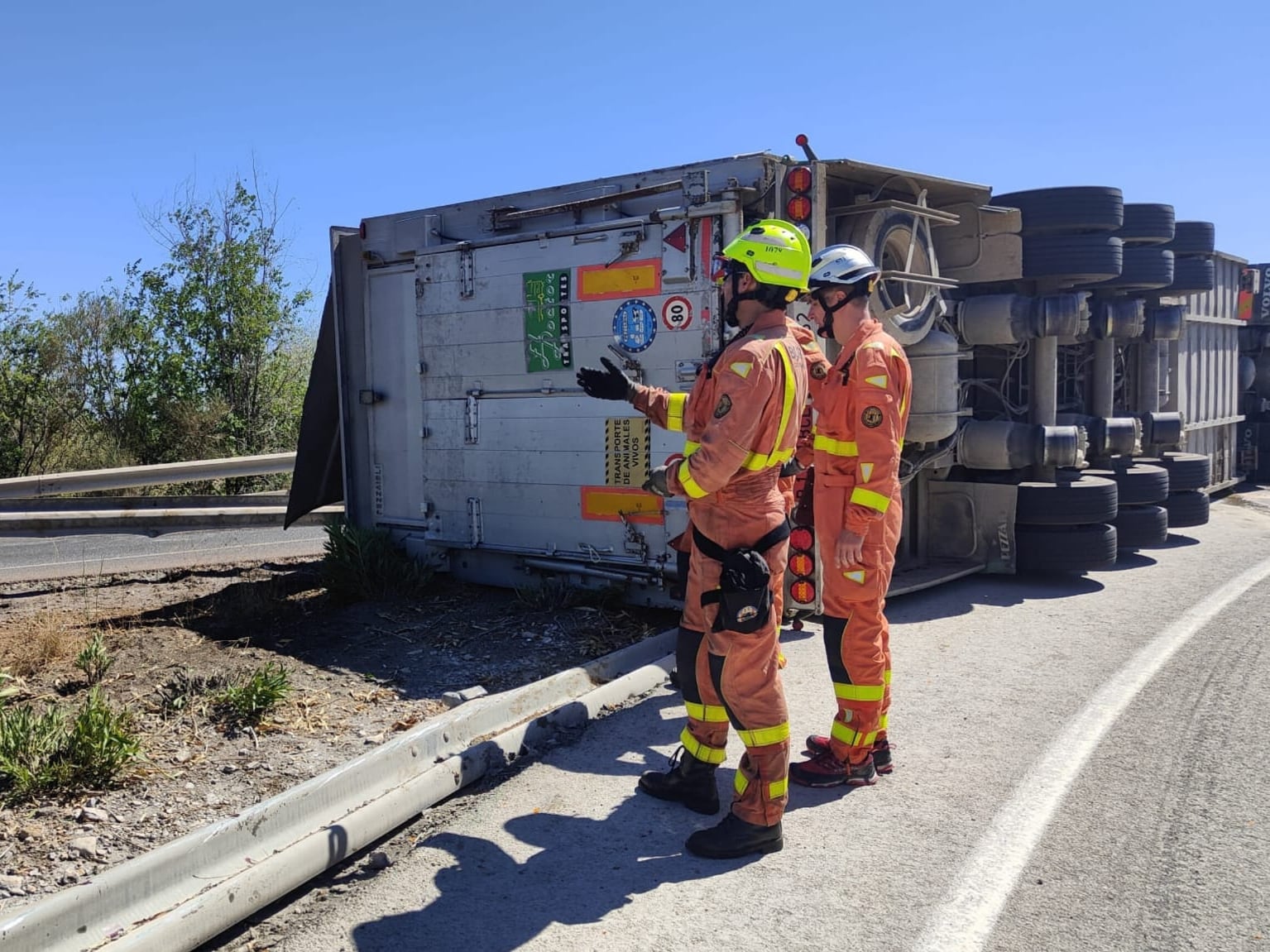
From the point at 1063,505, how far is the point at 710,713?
5.29m

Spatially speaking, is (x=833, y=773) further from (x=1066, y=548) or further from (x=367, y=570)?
(x=1066, y=548)

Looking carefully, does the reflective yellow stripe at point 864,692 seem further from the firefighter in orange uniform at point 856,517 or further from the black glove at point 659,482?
the black glove at point 659,482

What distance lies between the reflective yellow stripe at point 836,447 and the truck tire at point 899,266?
2332 mm

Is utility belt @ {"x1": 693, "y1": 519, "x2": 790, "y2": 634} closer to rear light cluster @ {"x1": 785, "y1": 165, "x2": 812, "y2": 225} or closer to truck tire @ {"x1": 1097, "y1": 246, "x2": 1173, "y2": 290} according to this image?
rear light cluster @ {"x1": 785, "y1": 165, "x2": 812, "y2": 225}

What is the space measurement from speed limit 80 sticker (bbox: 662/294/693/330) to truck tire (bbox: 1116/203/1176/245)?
5974mm

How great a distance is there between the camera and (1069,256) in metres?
8.77

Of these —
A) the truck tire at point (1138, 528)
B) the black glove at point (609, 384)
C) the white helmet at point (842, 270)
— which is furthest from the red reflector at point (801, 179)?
the truck tire at point (1138, 528)

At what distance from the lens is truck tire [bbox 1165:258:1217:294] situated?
11422 millimetres

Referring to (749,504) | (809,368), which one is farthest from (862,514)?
(809,368)

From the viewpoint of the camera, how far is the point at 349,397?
8.07 metres

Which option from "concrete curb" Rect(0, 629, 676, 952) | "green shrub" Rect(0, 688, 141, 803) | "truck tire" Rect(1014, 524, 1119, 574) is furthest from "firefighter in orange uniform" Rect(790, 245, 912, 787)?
"truck tire" Rect(1014, 524, 1119, 574)

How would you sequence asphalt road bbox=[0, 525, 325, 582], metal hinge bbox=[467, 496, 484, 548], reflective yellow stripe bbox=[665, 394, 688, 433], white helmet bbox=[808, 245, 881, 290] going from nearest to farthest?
1. reflective yellow stripe bbox=[665, 394, 688, 433]
2. white helmet bbox=[808, 245, 881, 290]
3. metal hinge bbox=[467, 496, 484, 548]
4. asphalt road bbox=[0, 525, 325, 582]

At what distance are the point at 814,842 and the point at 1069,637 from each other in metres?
3.57

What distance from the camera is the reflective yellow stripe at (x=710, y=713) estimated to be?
13.1 ft
